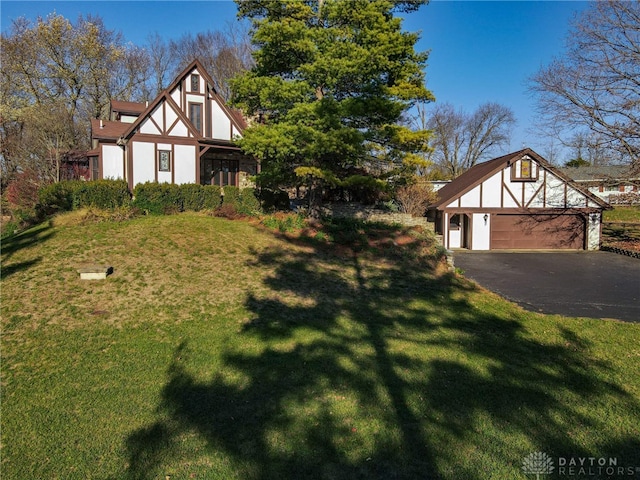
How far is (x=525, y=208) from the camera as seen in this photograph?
21.4m

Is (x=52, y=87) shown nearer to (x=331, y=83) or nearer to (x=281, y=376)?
(x=331, y=83)

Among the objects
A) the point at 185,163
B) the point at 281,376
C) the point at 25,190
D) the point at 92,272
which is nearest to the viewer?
the point at 281,376

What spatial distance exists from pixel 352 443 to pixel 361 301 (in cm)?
550

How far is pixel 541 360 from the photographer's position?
6188 millimetres

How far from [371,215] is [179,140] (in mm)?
10500

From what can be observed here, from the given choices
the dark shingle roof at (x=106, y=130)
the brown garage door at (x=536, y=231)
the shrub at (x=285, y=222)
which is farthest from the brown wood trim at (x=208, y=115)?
the brown garage door at (x=536, y=231)

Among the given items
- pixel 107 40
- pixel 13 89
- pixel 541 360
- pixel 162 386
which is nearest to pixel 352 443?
pixel 162 386

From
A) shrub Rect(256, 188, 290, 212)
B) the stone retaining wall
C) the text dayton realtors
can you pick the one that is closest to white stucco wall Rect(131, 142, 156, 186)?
shrub Rect(256, 188, 290, 212)

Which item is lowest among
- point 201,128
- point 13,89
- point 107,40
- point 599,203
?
point 599,203

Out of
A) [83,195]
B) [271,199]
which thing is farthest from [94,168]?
[271,199]

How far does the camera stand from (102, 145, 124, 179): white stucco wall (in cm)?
2041

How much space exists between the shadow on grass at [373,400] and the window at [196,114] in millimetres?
15578

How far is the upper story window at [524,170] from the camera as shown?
21.1m

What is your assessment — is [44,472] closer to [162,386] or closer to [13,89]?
[162,386]
